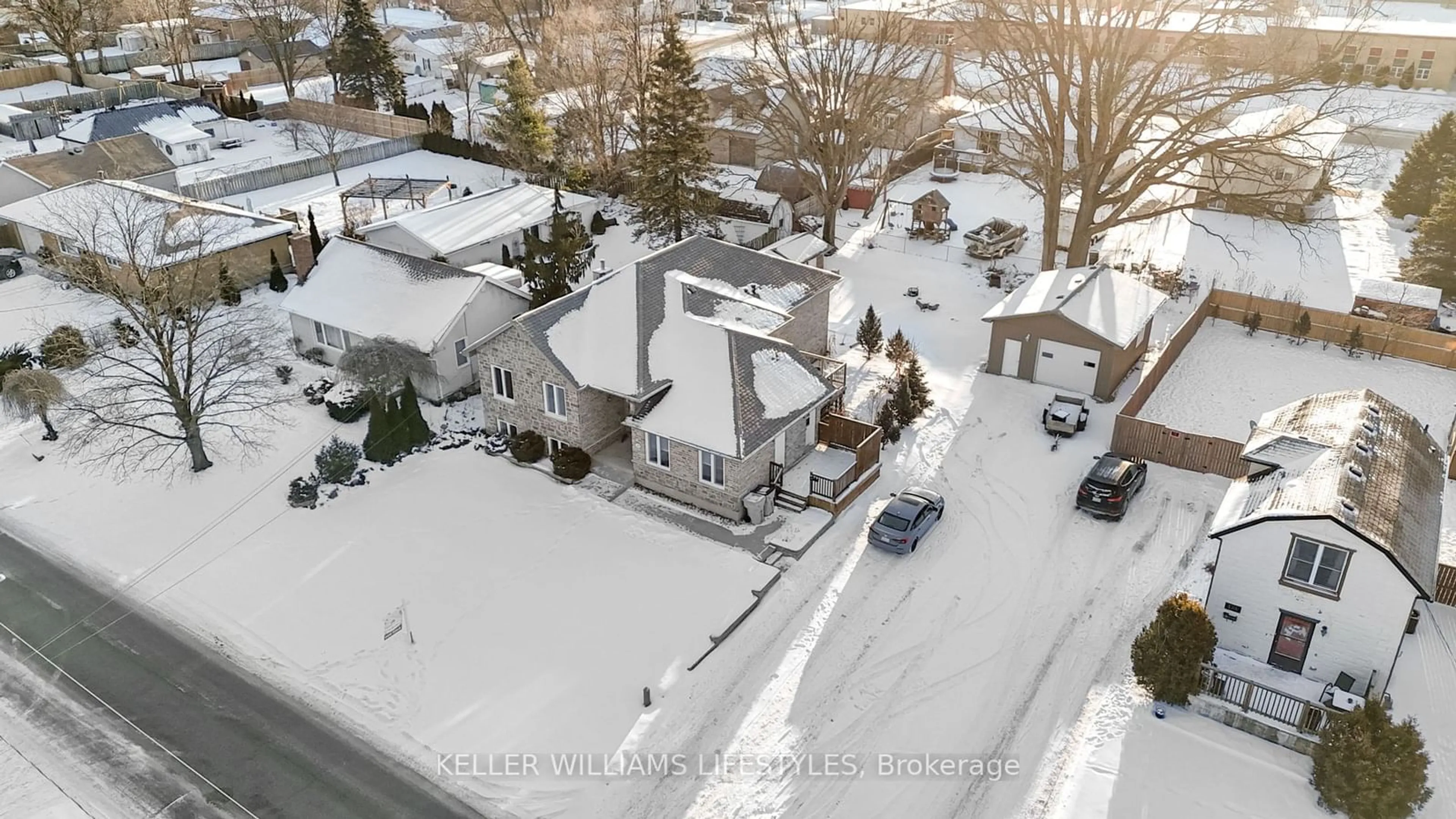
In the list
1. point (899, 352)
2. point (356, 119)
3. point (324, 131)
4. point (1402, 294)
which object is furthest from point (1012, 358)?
point (356, 119)

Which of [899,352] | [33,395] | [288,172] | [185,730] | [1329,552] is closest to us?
[1329,552]

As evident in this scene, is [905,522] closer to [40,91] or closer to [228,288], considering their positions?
[228,288]

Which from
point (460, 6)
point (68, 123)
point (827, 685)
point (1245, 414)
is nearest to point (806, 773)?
point (827, 685)

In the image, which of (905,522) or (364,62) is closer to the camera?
(905,522)

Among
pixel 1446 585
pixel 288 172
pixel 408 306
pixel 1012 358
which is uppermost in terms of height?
pixel 408 306

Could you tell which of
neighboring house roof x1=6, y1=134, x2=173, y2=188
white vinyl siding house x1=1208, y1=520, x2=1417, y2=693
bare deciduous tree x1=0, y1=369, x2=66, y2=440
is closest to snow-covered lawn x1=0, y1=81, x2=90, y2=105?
neighboring house roof x1=6, y1=134, x2=173, y2=188

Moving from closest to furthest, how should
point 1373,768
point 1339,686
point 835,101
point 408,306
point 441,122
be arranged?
point 1373,768 → point 1339,686 → point 408,306 → point 835,101 → point 441,122

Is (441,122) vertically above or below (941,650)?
above
